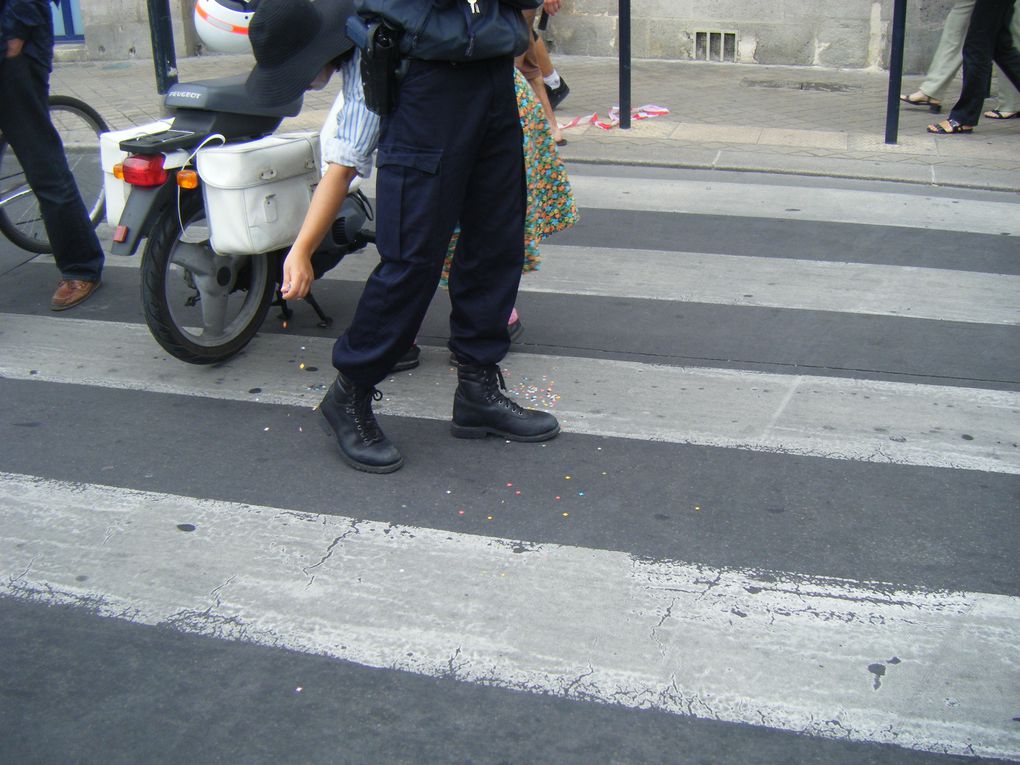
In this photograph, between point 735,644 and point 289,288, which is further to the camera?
point 289,288

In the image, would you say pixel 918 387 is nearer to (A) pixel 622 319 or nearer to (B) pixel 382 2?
(A) pixel 622 319

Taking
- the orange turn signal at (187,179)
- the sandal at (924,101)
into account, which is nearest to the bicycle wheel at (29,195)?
the orange turn signal at (187,179)

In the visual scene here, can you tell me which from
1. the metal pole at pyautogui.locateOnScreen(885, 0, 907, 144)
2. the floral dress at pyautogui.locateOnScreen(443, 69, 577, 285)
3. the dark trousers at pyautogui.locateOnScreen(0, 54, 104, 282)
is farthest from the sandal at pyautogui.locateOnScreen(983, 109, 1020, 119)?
the dark trousers at pyautogui.locateOnScreen(0, 54, 104, 282)

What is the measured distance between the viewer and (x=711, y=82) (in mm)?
10883

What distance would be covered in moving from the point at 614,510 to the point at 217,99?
2134 mm

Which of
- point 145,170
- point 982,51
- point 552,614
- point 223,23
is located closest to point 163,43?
point 223,23

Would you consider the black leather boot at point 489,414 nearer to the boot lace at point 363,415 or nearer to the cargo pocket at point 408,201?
the boot lace at point 363,415

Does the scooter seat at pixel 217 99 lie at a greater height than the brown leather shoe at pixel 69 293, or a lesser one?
greater

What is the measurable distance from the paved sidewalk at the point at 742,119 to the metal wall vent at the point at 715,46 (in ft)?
0.74

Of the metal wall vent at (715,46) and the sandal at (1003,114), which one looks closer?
the sandal at (1003,114)

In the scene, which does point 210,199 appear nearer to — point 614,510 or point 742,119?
point 614,510

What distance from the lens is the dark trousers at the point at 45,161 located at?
4941 mm

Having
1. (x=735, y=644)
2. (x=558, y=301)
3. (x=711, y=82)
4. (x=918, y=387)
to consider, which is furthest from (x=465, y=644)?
(x=711, y=82)

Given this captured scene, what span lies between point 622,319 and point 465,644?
2543 mm
